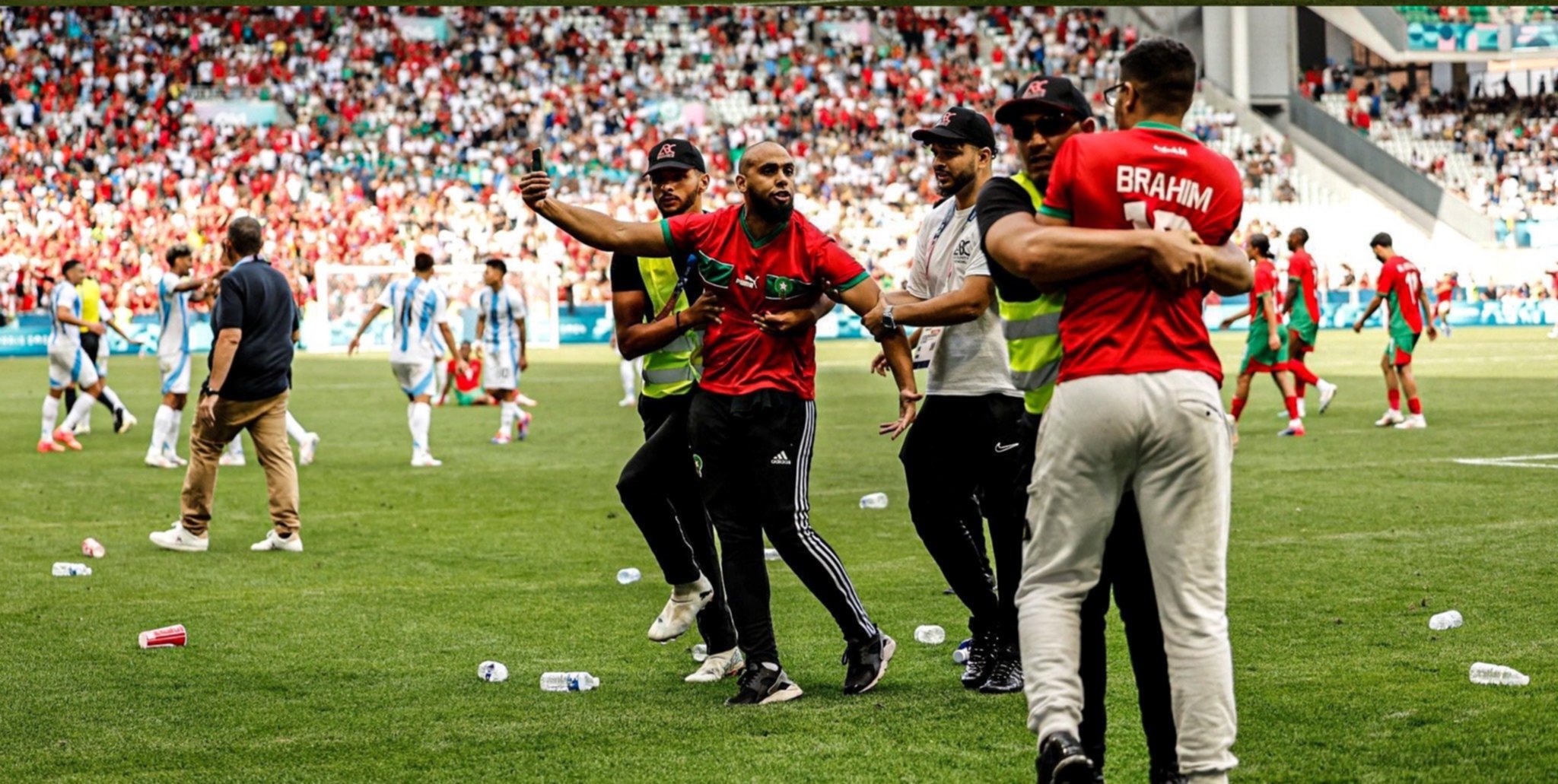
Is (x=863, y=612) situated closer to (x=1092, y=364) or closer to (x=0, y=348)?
(x=1092, y=364)

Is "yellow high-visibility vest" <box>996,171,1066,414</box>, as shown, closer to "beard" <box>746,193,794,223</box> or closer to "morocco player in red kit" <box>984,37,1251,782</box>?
"morocco player in red kit" <box>984,37,1251,782</box>

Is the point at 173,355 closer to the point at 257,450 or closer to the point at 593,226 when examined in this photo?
the point at 257,450

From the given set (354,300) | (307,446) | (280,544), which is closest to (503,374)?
(307,446)

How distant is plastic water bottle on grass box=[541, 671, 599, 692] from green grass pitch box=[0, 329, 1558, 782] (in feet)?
0.29

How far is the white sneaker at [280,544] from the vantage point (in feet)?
36.9

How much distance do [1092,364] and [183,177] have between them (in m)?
43.5

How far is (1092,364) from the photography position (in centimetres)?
454

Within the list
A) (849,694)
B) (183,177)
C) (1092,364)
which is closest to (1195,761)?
(1092,364)

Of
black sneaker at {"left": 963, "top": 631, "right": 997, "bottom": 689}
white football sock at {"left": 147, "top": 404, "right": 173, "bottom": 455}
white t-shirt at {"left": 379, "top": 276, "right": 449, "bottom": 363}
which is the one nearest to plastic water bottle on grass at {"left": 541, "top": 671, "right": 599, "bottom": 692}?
black sneaker at {"left": 963, "top": 631, "right": 997, "bottom": 689}

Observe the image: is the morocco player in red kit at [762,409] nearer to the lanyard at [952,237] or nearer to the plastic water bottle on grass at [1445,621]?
the lanyard at [952,237]

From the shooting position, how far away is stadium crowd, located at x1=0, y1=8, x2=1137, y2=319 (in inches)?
1672

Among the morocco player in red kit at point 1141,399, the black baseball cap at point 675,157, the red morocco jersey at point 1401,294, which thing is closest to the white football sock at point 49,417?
Answer: the black baseball cap at point 675,157

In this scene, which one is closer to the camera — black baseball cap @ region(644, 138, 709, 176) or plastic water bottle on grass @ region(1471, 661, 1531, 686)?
plastic water bottle on grass @ region(1471, 661, 1531, 686)

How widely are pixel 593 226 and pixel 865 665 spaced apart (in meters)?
1.92
